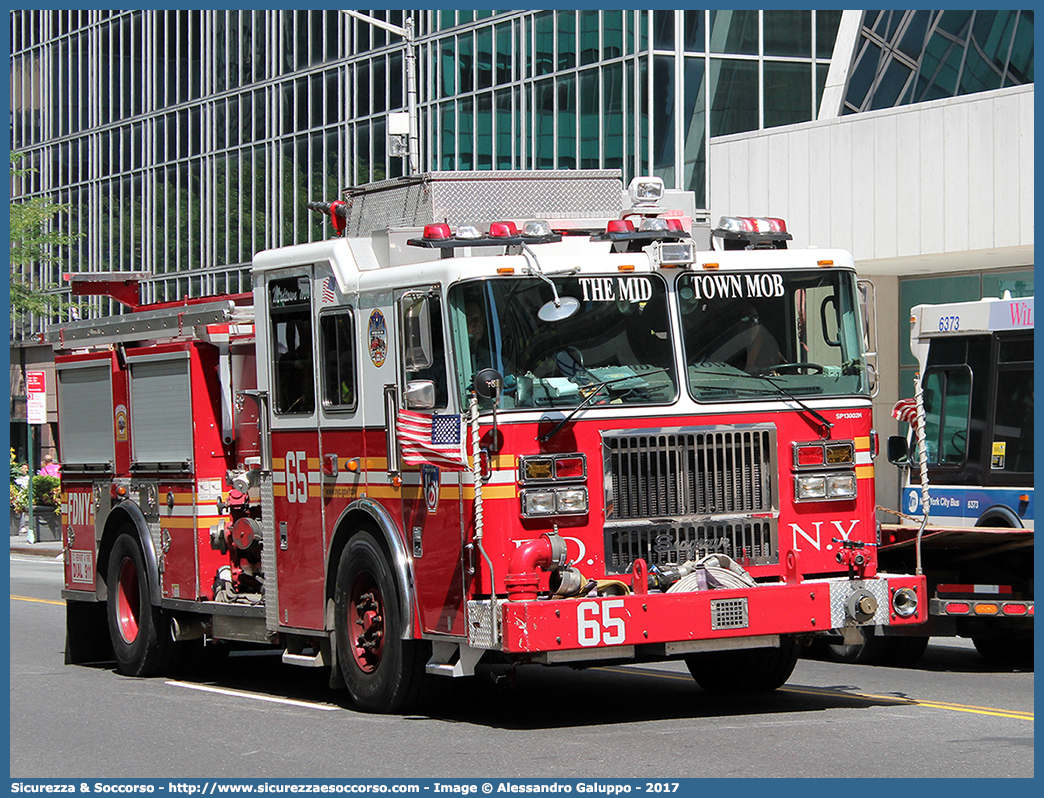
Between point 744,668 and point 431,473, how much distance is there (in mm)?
2786

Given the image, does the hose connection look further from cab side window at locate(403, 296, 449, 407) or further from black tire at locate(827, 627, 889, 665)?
black tire at locate(827, 627, 889, 665)

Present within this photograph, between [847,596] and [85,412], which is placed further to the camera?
[85,412]

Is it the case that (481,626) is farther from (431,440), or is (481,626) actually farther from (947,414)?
(947,414)

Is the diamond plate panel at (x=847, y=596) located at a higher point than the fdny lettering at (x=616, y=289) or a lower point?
lower

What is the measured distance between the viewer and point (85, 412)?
48.7ft

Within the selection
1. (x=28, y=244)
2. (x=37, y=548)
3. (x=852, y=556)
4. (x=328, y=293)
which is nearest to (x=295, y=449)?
(x=328, y=293)

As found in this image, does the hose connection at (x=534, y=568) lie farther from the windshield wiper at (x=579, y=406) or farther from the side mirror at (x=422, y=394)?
the side mirror at (x=422, y=394)

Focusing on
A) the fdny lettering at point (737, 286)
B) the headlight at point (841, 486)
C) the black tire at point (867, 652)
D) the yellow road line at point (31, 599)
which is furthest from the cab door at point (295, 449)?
the yellow road line at point (31, 599)

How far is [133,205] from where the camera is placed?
5303 cm

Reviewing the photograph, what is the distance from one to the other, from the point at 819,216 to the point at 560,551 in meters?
19.5

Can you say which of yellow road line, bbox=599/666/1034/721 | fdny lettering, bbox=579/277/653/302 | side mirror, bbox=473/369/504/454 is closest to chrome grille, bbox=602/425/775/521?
side mirror, bbox=473/369/504/454

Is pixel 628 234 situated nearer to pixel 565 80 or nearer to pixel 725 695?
pixel 725 695

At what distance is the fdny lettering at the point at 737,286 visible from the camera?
34.6ft

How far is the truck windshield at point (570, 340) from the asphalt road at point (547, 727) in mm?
1942
